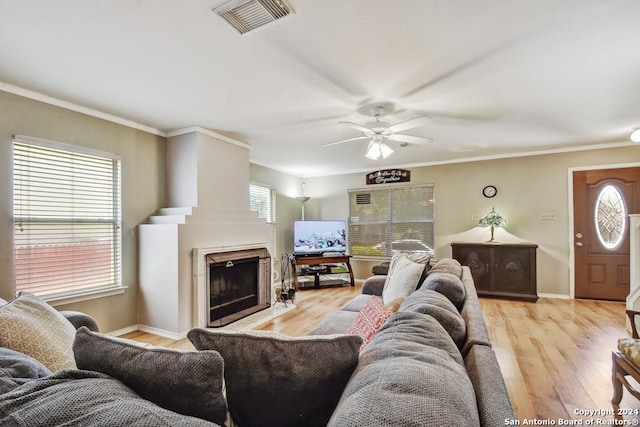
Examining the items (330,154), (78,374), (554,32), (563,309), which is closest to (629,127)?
(563,309)

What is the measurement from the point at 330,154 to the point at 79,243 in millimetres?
3349

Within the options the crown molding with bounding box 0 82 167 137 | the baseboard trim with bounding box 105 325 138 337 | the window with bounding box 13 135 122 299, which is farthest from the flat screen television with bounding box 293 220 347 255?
the window with bounding box 13 135 122 299

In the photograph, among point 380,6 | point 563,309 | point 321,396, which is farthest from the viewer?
point 563,309

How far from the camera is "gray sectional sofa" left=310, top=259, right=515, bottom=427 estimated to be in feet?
1.97

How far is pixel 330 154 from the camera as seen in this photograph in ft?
15.7

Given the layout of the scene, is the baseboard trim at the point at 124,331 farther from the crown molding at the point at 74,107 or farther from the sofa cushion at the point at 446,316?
the sofa cushion at the point at 446,316

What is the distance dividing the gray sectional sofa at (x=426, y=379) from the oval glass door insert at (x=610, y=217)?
4.59 meters

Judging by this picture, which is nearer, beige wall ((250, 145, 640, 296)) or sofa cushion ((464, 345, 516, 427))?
sofa cushion ((464, 345, 516, 427))

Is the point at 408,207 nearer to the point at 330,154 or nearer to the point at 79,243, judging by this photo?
the point at 330,154

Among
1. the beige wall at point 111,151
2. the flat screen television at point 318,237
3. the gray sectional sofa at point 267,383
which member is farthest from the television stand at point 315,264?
the gray sectional sofa at point 267,383

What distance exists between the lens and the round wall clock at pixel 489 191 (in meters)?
4.99

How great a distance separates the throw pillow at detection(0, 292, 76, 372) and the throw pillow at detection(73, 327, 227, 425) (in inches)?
32.1

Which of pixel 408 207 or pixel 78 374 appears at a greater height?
pixel 408 207

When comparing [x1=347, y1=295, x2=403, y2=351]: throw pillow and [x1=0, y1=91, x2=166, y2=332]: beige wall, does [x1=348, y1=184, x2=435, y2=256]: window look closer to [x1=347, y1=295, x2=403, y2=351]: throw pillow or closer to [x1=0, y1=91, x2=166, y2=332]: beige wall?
[x1=0, y1=91, x2=166, y2=332]: beige wall
